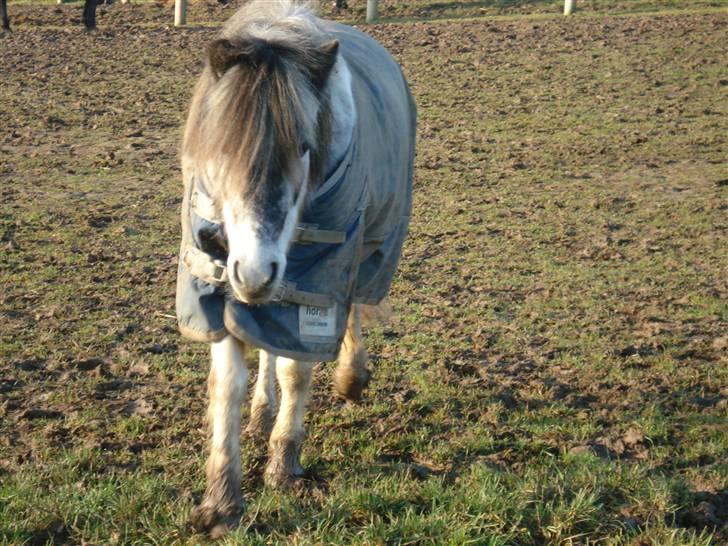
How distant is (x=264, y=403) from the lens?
4.25 meters

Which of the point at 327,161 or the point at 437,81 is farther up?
the point at 327,161

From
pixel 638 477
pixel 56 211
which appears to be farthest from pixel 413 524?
pixel 56 211

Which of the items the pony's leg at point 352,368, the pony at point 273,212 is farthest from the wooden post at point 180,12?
the pony at point 273,212

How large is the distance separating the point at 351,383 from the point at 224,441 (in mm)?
1133

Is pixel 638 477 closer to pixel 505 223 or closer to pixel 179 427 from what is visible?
pixel 179 427

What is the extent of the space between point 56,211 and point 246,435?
3.92 m

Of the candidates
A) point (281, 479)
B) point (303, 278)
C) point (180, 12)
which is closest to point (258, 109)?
point (303, 278)

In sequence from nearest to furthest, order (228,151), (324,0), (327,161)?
(228,151) < (327,161) < (324,0)

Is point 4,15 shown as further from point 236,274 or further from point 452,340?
point 236,274

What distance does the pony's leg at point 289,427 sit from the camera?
375cm

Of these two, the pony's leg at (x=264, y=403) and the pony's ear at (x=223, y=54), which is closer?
the pony's ear at (x=223, y=54)

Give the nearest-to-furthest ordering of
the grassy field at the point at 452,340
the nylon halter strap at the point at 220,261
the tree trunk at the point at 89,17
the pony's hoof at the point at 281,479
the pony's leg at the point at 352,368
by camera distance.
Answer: the nylon halter strap at the point at 220,261
the grassy field at the point at 452,340
the pony's hoof at the point at 281,479
the pony's leg at the point at 352,368
the tree trunk at the point at 89,17

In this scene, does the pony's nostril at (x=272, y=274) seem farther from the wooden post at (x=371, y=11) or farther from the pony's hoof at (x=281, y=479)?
the wooden post at (x=371, y=11)

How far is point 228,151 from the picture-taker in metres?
3.01
